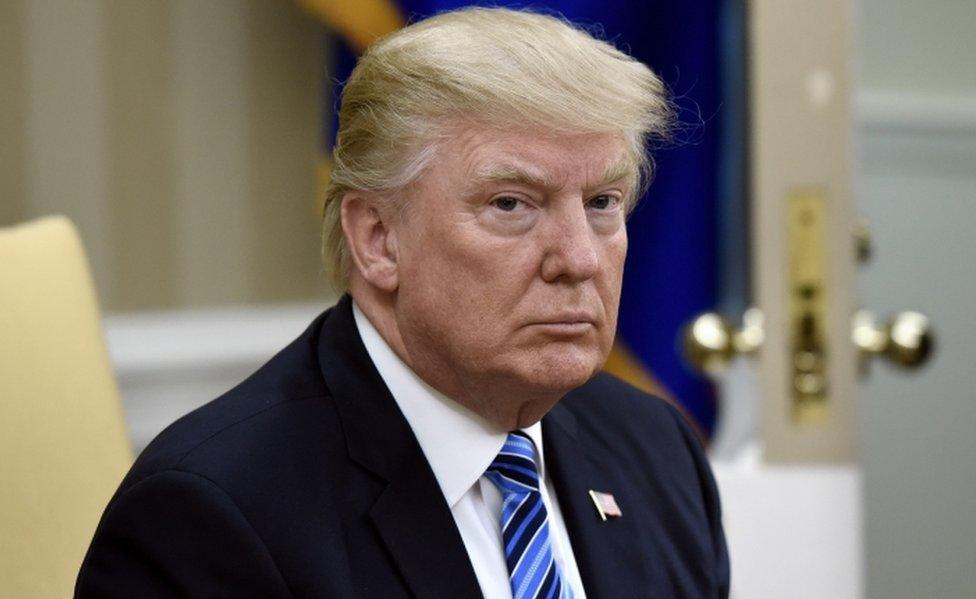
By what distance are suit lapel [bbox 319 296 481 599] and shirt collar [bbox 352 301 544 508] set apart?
13 millimetres

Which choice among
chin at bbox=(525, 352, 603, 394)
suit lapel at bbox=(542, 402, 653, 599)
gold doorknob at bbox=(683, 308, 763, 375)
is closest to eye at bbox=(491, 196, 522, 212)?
chin at bbox=(525, 352, 603, 394)

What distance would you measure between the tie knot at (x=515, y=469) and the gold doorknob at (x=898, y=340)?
108 centimetres

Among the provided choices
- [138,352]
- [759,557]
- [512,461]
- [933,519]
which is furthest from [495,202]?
[933,519]

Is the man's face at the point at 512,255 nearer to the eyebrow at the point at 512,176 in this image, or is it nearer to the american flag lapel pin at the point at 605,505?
the eyebrow at the point at 512,176

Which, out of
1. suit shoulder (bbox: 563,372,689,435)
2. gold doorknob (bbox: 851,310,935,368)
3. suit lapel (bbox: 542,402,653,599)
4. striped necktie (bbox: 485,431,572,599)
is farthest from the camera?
gold doorknob (bbox: 851,310,935,368)

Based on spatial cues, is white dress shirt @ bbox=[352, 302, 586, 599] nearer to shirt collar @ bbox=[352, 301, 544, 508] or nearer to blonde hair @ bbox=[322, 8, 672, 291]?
shirt collar @ bbox=[352, 301, 544, 508]

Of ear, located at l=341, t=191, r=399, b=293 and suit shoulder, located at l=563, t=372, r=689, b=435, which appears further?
suit shoulder, located at l=563, t=372, r=689, b=435

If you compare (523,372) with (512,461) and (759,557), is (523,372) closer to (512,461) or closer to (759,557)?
(512,461)

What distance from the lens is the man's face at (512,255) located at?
1285 mm

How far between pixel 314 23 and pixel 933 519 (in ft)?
5.03

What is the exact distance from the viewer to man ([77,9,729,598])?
123cm

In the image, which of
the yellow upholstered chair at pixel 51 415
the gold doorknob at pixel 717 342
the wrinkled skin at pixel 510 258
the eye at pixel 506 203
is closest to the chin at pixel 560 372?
the wrinkled skin at pixel 510 258

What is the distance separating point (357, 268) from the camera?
1.39m

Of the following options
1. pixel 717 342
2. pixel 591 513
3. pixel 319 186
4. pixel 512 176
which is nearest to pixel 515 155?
pixel 512 176
